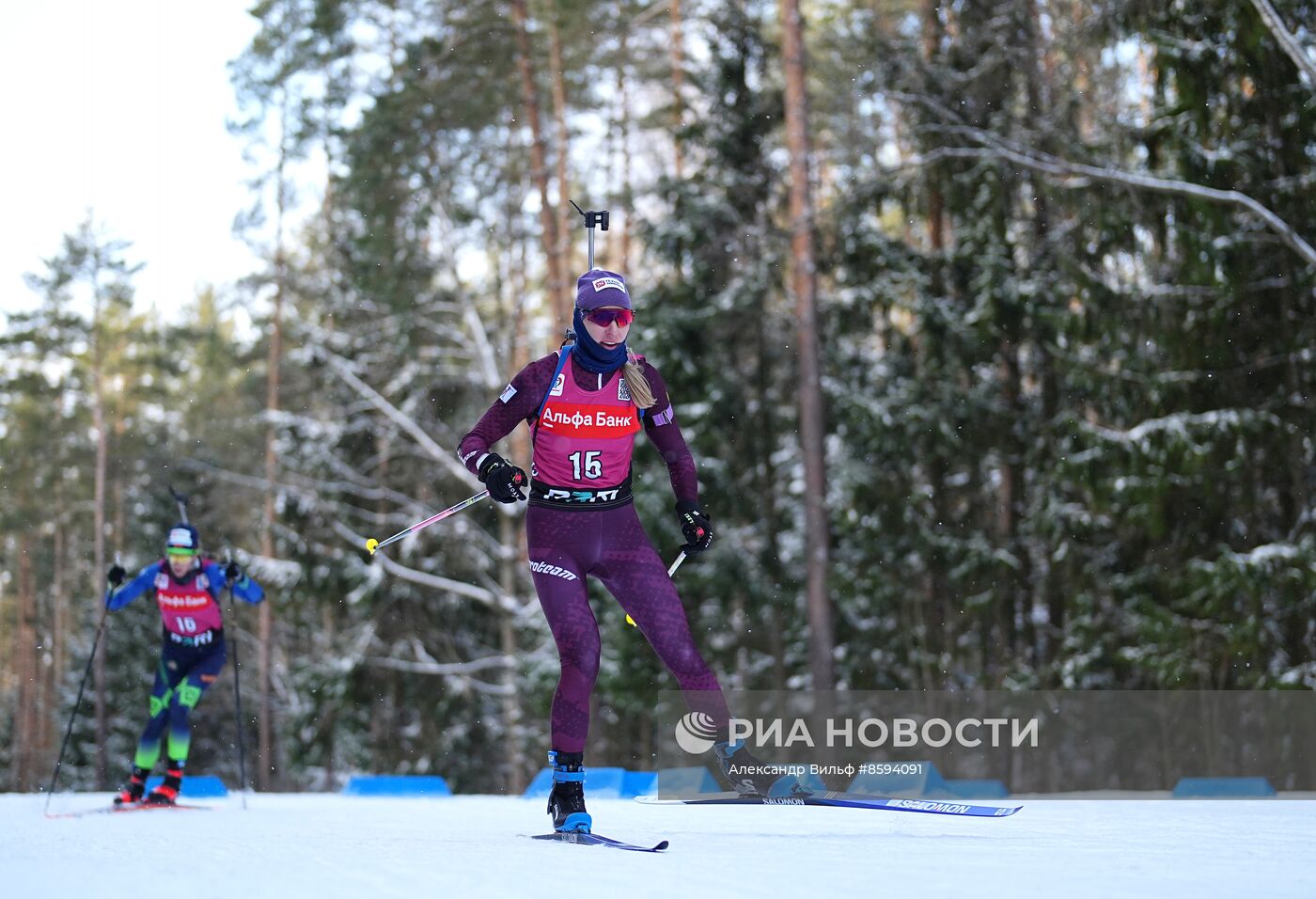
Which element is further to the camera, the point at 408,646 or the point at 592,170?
the point at 592,170

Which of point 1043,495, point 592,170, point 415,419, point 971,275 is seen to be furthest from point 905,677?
point 592,170

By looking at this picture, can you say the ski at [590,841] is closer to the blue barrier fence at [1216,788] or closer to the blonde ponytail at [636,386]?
the blonde ponytail at [636,386]

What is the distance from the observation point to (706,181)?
2123cm

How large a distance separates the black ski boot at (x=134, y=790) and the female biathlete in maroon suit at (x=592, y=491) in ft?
17.4

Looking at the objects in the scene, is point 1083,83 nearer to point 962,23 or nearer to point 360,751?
point 962,23

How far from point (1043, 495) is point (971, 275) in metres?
3.79

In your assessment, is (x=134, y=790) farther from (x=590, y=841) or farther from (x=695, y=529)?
(x=695, y=529)

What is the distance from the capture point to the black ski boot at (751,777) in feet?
19.1

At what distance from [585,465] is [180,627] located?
18.0ft

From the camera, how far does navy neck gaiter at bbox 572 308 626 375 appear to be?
5.75m

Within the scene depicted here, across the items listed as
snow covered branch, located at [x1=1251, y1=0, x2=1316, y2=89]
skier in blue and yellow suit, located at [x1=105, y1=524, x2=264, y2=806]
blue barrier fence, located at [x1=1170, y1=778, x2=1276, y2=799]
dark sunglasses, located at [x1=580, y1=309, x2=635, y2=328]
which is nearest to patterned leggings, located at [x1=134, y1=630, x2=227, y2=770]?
skier in blue and yellow suit, located at [x1=105, y1=524, x2=264, y2=806]

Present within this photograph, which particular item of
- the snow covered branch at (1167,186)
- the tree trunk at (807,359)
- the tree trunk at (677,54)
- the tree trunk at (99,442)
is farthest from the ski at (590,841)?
the tree trunk at (99,442)

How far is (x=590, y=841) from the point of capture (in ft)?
17.5

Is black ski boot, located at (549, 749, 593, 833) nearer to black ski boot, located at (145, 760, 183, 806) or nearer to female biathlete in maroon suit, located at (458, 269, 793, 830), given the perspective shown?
female biathlete in maroon suit, located at (458, 269, 793, 830)
